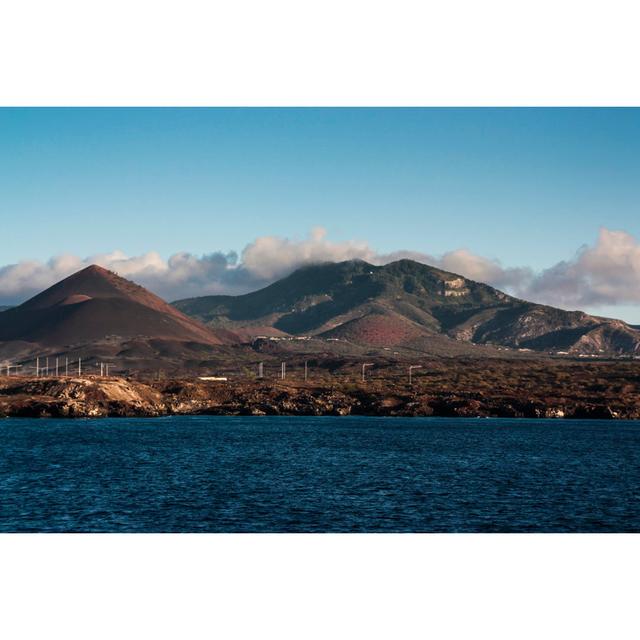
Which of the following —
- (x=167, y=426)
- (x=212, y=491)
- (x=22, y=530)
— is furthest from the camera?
(x=167, y=426)

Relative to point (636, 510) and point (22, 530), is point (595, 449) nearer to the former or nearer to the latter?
point (636, 510)

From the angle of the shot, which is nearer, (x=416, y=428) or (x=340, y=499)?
(x=340, y=499)

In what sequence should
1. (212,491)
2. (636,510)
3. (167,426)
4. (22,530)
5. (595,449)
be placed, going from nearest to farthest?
(22,530) → (636,510) → (212,491) → (595,449) → (167,426)

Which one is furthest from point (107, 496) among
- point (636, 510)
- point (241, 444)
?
point (241, 444)

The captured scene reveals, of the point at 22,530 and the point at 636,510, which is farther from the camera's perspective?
the point at 636,510

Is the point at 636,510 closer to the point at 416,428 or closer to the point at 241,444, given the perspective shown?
the point at 241,444

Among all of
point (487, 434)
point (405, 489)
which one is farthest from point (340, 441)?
point (405, 489)
